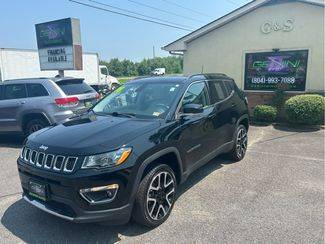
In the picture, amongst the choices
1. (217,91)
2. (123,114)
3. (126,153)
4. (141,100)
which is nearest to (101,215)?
(126,153)

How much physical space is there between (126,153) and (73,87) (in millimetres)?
5043

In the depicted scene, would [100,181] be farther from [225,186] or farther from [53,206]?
[225,186]

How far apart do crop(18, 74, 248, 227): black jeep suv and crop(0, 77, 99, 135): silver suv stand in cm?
273

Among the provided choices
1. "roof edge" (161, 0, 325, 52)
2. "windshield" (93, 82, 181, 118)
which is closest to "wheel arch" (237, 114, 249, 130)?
"windshield" (93, 82, 181, 118)

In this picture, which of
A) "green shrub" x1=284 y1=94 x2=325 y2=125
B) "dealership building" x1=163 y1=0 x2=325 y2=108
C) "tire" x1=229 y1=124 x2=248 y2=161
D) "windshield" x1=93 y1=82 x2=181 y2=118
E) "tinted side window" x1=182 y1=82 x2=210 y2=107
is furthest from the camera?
"dealership building" x1=163 y1=0 x2=325 y2=108

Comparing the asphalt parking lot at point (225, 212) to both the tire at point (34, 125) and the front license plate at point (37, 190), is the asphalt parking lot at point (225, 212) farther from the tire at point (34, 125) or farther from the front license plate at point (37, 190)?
the tire at point (34, 125)

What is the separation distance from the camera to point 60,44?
12.1 metres

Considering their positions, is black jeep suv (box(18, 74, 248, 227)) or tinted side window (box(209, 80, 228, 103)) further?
tinted side window (box(209, 80, 228, 103))

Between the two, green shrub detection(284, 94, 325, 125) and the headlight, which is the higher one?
the headlight

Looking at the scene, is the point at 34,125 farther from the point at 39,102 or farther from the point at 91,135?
the point at 91,135

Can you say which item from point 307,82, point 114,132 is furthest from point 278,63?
point 114,132

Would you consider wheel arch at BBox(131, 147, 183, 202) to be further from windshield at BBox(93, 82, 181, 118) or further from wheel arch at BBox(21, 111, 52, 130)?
wheel arch at BBox(21, 111, 52, 130)

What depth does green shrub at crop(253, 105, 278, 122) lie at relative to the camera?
9812 mm

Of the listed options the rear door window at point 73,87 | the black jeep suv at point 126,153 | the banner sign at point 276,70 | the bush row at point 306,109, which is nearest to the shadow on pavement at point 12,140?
the rear door window at point 73,87
